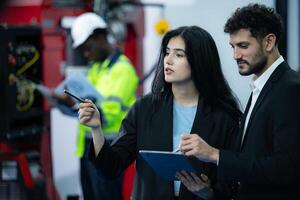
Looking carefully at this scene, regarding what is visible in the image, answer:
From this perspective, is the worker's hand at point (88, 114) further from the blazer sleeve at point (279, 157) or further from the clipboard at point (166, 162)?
the blazer sleeve at point (279, 157)

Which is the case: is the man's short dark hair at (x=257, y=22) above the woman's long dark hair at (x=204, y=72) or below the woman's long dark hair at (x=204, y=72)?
above

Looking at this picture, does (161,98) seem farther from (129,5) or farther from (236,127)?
(129,5)

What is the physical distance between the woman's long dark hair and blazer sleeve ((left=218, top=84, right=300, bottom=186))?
386 millimetres

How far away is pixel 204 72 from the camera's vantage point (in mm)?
2699

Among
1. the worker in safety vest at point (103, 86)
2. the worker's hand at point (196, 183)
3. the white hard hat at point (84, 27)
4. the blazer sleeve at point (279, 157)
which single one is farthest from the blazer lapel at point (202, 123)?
the white hard hat at point (84, 27)

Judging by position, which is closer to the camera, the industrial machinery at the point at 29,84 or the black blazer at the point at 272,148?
the black blazer at the point at 272,148

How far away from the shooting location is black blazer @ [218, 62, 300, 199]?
2.27m

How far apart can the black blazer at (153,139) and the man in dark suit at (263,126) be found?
0.16m

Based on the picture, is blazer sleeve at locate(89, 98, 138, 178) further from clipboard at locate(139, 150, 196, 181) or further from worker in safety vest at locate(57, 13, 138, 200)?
worker in safety vest at locate(57, 13, 138, 200)

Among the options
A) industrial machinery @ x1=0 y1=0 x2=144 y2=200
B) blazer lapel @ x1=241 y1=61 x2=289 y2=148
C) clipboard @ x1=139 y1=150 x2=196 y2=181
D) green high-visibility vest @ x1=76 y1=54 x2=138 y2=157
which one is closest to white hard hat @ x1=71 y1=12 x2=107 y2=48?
green high-visibility vest @ x1=76 y1=54 x2=138 y2=157

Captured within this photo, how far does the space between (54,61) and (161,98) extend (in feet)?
7.64

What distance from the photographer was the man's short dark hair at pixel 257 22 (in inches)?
94.3

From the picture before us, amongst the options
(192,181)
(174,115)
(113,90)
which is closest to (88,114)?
(174,115)

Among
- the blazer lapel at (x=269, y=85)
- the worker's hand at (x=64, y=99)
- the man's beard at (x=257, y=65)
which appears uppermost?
the man's beard at (x=257, y=65)
